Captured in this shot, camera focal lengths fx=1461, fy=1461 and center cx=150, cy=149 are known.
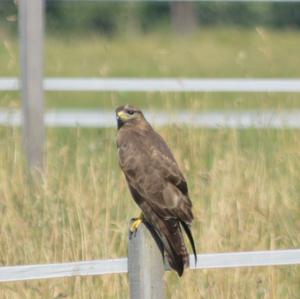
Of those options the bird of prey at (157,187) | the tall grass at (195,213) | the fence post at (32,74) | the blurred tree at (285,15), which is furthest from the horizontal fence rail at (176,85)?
the blurred tree at (285,15)

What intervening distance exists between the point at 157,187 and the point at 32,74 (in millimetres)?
2413

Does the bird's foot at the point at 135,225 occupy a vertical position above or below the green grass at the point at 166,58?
below

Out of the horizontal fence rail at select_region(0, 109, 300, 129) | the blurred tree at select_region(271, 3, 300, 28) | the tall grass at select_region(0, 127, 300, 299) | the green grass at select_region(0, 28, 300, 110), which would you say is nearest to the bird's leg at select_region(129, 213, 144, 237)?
the tall grass at select_region(0, 127, 300, 299)

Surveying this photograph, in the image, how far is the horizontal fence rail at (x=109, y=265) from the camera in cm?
462

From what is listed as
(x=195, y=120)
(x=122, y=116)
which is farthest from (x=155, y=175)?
(x=195, y=120)

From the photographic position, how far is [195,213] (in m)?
6.41

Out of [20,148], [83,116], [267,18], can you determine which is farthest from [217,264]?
[267,18]

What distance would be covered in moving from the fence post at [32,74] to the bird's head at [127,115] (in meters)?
1.65

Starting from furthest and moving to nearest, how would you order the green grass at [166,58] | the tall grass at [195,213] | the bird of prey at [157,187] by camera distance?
1. the green grass at [166,58]
2. the tall grass at [195,213]
3. the bird of prey at [157,187]

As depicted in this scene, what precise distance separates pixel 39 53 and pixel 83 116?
139 inches

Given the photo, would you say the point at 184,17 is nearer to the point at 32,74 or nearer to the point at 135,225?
the point at 32,74

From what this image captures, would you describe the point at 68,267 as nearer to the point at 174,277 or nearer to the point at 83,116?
the point at 174,277

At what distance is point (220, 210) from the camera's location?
6.32 meters

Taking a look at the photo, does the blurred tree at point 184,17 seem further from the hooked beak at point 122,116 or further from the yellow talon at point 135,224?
the yellow talon at point 135,224
